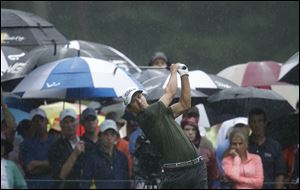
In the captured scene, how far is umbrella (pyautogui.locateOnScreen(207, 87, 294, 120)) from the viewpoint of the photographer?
14758 mm

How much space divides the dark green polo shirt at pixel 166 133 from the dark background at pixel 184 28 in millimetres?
10389

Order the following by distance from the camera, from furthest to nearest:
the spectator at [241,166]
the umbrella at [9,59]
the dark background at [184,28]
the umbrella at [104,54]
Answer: the dark background at [184,28]
the umbrella at [104,54]
the umbrella at [9,59]
the spectator at [241,166]

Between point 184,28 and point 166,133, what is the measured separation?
35.8ft

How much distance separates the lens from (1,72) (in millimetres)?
14766

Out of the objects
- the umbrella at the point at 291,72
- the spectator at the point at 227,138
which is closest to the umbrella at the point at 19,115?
the spectator at the point at 227,138

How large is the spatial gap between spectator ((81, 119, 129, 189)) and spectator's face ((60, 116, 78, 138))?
12.3 inches

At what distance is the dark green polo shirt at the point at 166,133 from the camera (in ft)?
34.9

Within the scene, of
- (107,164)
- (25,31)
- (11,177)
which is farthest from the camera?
(25,31)

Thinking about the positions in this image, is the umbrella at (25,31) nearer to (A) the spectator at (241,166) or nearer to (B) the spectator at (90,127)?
(B) the spectator at (90,127)

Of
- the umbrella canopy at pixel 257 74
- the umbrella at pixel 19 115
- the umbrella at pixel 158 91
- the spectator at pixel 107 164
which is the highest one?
the umbrella canopy at pixel 257 74

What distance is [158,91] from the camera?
46.2 ft

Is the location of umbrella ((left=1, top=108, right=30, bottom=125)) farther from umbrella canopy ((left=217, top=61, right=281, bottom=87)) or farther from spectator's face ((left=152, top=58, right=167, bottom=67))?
umbrella canopy ((left=217, top=61, right=281, bottom=87))

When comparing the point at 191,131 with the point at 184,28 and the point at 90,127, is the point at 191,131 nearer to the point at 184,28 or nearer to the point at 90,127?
the point at 90,127

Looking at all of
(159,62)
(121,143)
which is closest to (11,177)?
(121,143)
